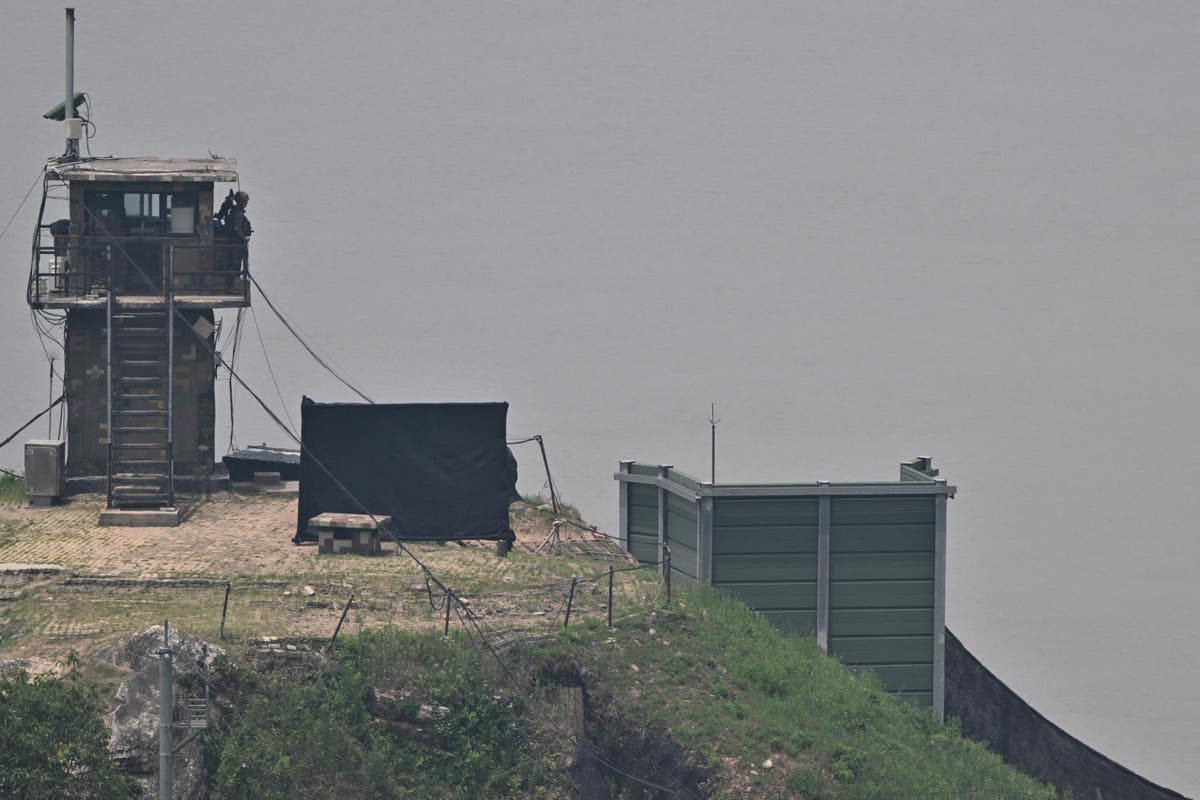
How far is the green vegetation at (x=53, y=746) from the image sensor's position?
27.5 m

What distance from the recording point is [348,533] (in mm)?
38312

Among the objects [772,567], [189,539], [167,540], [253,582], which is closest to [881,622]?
[772,567]

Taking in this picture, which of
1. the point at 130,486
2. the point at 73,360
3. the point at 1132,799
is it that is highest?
the point at 73,360

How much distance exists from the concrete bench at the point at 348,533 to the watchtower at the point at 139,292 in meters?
5.24

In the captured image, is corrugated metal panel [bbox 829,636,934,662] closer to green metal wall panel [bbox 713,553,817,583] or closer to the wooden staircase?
green metal wall panel [bbox 713,553,817,583]

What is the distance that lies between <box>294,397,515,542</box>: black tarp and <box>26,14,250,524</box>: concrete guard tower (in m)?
4.35

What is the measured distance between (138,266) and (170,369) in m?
2.61

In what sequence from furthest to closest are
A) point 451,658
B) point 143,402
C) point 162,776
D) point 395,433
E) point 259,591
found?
point 143,402, point 395,433, point 259,591, point 451,658, point 162,776

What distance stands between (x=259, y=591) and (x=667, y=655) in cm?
745

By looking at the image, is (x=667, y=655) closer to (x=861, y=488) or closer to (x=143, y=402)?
(x=861, y=488)

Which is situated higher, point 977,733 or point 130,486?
point 130,486

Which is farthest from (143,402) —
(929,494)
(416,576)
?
(929,494)

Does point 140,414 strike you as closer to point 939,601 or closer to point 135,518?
point 135,518

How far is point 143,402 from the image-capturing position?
139 ft
